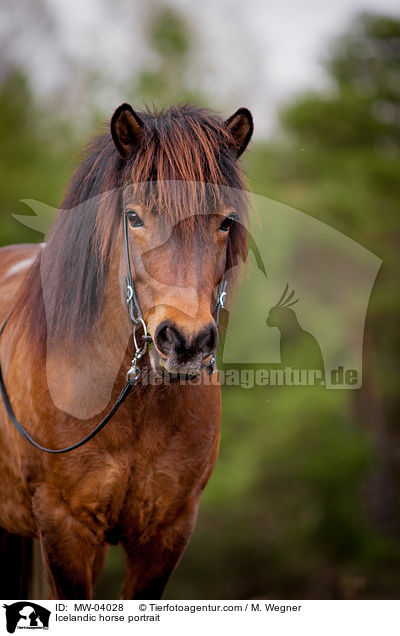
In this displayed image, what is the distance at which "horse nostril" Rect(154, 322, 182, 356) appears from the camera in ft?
6.86

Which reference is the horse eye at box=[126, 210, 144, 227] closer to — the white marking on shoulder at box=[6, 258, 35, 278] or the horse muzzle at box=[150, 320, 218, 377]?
the horse muzzle at box=[150, 320, 218, 377]

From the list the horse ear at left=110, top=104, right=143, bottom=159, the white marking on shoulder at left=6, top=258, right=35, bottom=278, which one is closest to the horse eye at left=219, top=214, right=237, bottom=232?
the horse ear at left=110, top=104, right=143, bottom=159

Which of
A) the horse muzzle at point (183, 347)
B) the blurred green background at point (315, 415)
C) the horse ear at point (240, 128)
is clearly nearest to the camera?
→ the horse muzzle at point (183, 347)

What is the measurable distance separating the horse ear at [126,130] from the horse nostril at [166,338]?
0.73 meters

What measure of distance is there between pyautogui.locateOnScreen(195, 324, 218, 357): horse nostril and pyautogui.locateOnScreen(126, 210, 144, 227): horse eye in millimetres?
501

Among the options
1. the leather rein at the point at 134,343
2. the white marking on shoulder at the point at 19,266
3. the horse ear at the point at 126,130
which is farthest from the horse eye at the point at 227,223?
the white marking on shoulder at the point at 19,266

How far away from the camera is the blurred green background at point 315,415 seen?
1128 centimetres

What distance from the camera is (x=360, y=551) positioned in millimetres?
12211

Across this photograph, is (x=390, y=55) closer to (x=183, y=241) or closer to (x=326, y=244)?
(x=326, y=244)

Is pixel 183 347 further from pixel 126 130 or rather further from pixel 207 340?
pixel 126 130

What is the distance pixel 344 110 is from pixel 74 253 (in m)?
11.3

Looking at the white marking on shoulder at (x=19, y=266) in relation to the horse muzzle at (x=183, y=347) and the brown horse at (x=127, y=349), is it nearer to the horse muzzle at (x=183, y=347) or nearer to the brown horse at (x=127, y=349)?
the brown horse at (x=127, y=349)

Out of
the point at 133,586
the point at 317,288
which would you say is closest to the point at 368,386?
the point at 317,288
